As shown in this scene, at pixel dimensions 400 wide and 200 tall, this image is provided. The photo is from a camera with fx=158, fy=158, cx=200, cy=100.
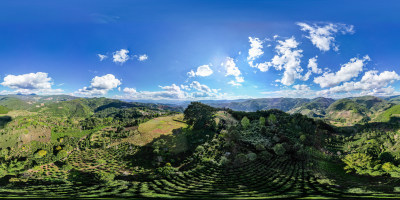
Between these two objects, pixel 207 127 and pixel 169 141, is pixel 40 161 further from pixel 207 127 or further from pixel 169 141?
pixel 207 127

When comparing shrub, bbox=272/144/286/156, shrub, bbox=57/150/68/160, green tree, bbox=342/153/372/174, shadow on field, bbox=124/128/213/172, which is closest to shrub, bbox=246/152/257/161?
shrub, bbox=272/144/286/156

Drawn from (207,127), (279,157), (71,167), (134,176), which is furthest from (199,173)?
(71,167)

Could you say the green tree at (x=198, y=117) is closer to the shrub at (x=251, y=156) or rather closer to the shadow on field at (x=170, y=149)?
the shadow on field at (x=170, y=149)

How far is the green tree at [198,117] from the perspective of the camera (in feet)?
390

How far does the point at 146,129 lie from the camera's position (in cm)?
12731

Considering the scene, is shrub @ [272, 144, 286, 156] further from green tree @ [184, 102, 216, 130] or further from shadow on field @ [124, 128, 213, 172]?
green tree @ [184, 102, 216, 130]

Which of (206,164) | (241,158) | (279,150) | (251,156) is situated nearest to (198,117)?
(206,164)

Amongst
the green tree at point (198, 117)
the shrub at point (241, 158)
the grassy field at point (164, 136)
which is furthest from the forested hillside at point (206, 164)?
the green tree at point (198, 117)

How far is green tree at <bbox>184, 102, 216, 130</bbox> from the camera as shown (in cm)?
11881

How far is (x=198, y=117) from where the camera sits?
12900cm

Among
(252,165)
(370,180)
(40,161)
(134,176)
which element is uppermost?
(370,180)

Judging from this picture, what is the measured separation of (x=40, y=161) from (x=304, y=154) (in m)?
156

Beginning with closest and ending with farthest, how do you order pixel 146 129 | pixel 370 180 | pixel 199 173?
pixel 370 180 < pixel 199 173 < pixel 146 129

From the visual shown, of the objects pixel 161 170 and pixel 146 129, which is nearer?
pixel 161 170
